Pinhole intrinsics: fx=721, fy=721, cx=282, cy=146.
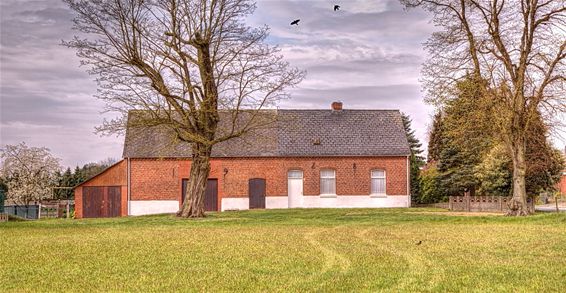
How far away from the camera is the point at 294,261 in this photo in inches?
527

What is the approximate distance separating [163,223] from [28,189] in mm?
36661

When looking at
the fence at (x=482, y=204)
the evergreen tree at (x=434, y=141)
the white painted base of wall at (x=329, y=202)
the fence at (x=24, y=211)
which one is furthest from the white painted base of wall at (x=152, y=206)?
the evergreen tree at (x=434, y=141)

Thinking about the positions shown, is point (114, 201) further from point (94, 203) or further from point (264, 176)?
point (264, 176)

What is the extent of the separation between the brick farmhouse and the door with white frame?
7 centimetres

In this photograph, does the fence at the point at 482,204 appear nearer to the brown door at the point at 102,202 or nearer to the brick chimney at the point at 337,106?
the brick chimney at the point at 337,106

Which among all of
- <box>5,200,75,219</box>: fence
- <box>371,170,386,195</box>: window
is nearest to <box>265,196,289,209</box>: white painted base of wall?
<box>371,170,386,195</box>: window

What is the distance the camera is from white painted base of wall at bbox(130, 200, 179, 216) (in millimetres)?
47188

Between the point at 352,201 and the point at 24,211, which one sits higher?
the point at 352,201

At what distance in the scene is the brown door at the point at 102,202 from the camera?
47.4 metres

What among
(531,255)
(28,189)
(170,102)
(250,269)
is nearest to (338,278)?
(250,269)

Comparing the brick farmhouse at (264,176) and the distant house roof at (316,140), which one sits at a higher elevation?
the distant house roof at (316,140)

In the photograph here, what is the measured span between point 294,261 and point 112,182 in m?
36.0

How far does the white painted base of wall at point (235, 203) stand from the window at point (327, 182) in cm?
505

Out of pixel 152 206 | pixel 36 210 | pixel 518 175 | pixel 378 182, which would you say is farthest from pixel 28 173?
pixel 518 175
